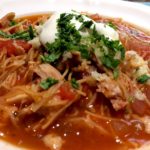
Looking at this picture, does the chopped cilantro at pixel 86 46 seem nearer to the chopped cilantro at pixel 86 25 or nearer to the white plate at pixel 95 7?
the chopped cilantro at pixel 86 25

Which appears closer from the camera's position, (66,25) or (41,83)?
(41,83)

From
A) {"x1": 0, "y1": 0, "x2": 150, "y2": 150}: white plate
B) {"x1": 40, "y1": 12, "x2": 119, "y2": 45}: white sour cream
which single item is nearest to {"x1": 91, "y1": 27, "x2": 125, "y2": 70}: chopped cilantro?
{"x1": 40, "y1": 12, "x2": 119, "y2": 45}: white sour cream

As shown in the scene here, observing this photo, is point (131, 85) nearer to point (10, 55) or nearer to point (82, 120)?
point (82, 120)

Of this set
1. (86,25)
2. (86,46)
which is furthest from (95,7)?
(86,46)

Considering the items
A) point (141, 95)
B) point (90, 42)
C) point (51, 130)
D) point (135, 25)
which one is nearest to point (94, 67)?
point (90, 42)

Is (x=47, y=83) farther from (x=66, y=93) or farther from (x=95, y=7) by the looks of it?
(x=95, y=7)

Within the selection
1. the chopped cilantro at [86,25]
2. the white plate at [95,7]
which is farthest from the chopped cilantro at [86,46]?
the white plate at [95,7]
